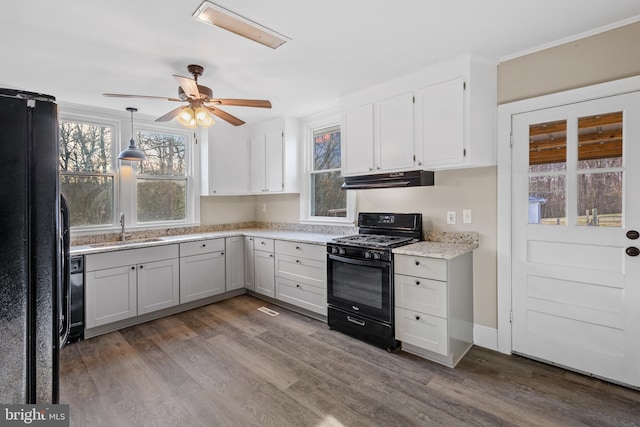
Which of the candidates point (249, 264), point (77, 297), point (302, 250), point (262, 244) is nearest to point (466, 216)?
point (302, 250)

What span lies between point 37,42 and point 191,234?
262cm

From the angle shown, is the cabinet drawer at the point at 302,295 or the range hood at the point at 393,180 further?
the cabinet drawer at the point at 302,295

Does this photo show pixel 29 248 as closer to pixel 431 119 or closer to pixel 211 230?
pixel 431 119

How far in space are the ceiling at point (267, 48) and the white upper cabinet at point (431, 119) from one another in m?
0.13

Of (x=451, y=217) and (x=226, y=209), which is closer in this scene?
(x=451, y=217)

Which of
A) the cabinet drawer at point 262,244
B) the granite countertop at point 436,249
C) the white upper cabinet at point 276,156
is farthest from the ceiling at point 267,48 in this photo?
the cabinet drawer at point 262,244

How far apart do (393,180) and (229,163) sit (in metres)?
2.56

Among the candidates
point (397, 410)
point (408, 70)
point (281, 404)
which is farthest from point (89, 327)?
point (408, 70)

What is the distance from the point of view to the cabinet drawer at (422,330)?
246 cm

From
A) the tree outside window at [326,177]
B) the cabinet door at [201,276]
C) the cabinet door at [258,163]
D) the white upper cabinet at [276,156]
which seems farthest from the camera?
the cabinet door at [258,163]

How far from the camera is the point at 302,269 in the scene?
3.56 m

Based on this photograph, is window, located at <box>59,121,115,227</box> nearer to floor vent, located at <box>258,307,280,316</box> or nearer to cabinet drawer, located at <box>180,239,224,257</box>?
cabinet drawer, located at <box>180,239,224,257</box>

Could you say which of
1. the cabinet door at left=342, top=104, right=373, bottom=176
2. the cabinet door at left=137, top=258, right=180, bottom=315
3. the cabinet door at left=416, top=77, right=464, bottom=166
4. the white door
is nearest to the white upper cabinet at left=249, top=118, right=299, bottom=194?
the cabinet door at left=342, top=104, right=373, bottom=176

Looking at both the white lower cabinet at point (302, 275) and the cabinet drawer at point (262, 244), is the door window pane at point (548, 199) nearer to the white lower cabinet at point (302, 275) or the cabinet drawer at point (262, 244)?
the white lower cabinet at point (302, 275)
